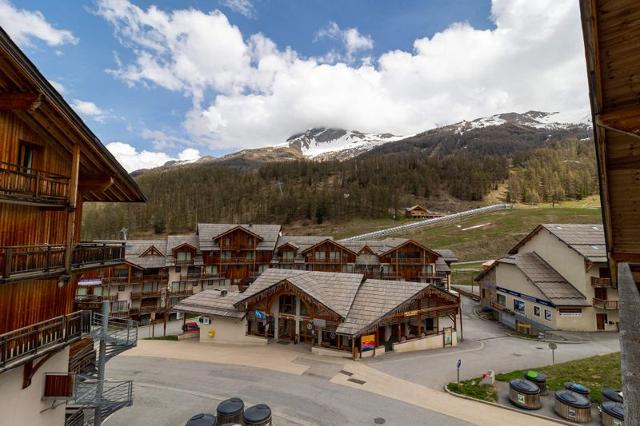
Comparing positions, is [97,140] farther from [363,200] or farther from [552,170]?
[552,170]

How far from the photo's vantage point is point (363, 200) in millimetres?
130625

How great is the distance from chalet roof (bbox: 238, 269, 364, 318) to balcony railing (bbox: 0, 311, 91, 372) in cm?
1880

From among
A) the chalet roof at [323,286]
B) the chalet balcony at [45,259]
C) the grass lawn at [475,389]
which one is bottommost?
the grass lawn at [475,389]

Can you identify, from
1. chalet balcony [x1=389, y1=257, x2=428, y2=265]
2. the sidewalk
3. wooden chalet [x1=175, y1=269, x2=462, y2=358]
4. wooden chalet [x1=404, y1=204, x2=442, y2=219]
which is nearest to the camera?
the sidewalk

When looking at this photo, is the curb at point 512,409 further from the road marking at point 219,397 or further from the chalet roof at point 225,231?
the chalet roof at point 225,231

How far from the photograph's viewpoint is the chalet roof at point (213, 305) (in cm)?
3186

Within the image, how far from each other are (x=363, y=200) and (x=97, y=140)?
121287mm

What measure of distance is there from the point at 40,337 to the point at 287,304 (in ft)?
72.1

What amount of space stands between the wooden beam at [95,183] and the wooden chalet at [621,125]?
1548 centimetres

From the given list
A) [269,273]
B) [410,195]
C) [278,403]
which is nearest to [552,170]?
[410,195]

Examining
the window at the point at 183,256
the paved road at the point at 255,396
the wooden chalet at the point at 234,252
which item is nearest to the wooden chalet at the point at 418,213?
the wooden chalet at the point at 234,252

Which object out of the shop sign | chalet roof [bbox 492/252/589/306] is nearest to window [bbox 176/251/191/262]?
the shop sign

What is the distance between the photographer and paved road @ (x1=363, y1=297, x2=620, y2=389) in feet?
78.9

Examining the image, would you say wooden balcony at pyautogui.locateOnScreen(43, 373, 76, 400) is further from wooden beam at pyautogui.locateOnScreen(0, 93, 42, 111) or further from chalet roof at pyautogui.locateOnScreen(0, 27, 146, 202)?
wooden beam at pyautogui.locateOnScreen(0, 93, 42, 111)
